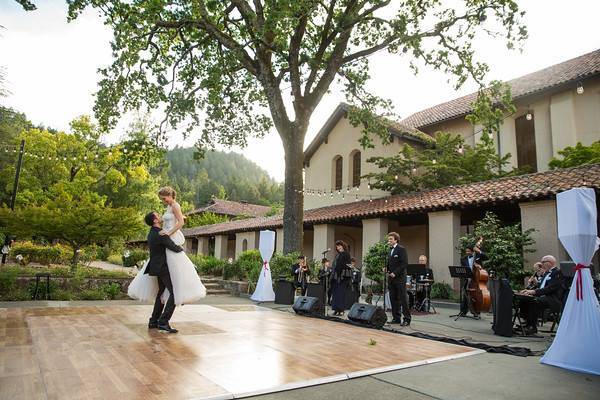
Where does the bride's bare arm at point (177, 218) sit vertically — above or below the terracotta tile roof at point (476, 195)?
below

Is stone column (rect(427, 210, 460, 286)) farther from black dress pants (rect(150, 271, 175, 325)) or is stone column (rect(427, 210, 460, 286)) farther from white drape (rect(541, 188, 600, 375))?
black dress pants (rect(150, 271, 175, 325))

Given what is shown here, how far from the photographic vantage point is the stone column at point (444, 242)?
14.0 m

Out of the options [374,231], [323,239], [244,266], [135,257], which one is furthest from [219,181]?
[374,231]

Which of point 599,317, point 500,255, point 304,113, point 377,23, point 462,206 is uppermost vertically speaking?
point 377,23

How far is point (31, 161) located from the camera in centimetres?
2800

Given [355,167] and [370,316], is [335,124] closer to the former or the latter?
[355,167]

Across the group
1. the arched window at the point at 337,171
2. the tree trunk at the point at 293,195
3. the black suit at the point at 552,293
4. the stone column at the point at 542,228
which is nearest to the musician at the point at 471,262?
the black suit at the point at 552,293

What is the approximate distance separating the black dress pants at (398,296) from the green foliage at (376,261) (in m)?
5.56

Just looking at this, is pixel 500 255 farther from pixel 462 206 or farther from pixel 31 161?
pixel 31 161

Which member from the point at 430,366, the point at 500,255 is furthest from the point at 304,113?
the point at 430,366

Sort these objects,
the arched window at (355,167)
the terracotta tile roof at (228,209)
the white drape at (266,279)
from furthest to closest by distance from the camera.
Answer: the terracotta tile roof at (228,209) < the arched window at (355,167) < the white drape at (266,279)

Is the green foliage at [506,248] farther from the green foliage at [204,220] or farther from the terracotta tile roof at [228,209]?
the terracotta tile roof at [228,209]

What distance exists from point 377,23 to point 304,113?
4.68m

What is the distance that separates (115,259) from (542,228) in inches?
1136
